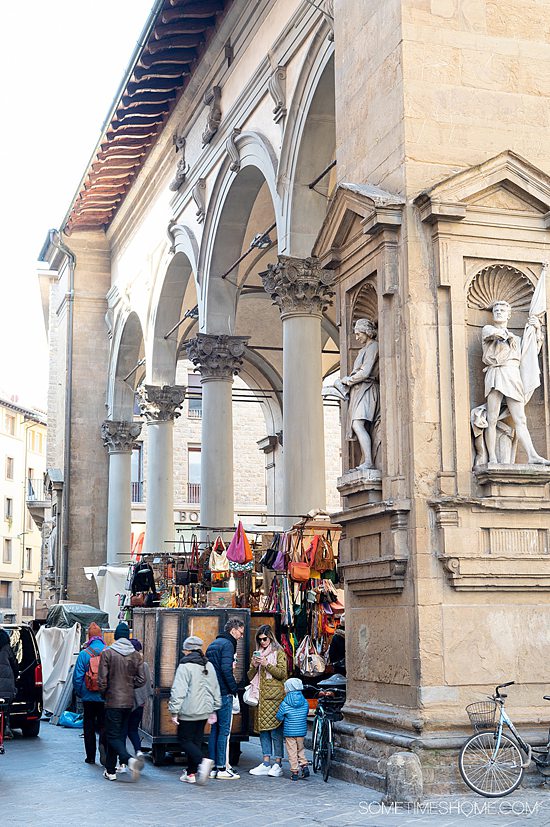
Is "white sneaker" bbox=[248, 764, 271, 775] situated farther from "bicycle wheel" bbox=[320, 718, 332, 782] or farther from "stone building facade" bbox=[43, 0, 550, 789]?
"stone building facade" bbox=[43, 0, 550, 789]

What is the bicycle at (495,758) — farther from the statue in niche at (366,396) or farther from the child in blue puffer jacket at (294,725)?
the statue in niche at (366,396)

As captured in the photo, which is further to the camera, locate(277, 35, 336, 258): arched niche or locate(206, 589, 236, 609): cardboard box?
locate(206, 589, 236, 609): cardboard box

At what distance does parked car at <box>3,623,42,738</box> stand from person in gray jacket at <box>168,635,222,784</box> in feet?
17.0

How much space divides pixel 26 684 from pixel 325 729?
6.04m

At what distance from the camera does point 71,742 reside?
1359cm

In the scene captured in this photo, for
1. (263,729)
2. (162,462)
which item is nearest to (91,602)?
(162,462)

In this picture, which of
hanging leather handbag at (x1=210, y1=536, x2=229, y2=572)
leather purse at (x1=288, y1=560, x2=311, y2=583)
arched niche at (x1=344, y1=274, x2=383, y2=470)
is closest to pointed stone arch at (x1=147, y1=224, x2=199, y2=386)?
hanging leather handbag at (x1=210, y1=536, x2=229, y2=572)

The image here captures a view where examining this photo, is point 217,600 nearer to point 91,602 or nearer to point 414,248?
point 414,248

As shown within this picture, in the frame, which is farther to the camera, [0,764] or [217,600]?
[217,600]

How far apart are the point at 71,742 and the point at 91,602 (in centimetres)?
1336

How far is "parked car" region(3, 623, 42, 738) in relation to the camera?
14.1 m

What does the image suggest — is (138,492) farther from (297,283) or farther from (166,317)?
(297,283)

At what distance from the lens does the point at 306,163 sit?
47.1 ft

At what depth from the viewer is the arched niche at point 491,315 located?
925cm
